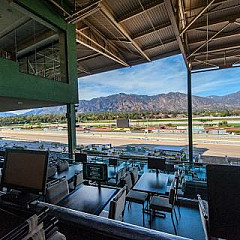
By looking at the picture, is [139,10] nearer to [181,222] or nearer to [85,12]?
[85,12]

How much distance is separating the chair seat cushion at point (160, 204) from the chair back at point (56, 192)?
158 centimetres

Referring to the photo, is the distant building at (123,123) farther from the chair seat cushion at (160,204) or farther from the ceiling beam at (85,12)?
the chair seat cushion at (160,204)

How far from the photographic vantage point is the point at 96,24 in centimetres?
546

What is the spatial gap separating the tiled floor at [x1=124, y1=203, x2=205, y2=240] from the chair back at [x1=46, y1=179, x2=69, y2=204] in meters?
1.43

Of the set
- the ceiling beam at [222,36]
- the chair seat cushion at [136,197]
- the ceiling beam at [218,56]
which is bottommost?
the chair seat cushion at [136,197]

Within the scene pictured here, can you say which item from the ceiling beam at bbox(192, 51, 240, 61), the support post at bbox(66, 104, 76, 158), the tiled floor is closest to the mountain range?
the support post at bbox(66, 104, 76, 158)

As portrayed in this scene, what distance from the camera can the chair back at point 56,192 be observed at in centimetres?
231

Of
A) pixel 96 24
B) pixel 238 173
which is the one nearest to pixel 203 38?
pixel 96 24

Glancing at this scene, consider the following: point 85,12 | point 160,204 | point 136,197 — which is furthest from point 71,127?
point 160,204

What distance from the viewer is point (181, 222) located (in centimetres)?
311

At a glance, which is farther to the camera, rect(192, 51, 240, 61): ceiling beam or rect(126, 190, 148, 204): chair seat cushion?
rect(192, 51, 240, 61): ceiling beam

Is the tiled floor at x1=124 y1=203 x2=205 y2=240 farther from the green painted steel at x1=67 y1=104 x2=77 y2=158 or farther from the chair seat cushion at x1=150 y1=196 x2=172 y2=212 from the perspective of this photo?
the green painted steel at x1=67 y1=104 x2=77 y2=158

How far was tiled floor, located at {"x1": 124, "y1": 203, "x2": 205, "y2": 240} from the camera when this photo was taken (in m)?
2.82

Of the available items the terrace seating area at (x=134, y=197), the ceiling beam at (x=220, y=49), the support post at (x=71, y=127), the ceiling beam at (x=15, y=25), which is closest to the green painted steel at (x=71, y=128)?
the support post at (x=71, y=127)
